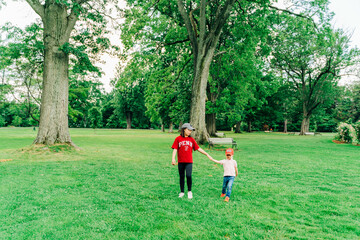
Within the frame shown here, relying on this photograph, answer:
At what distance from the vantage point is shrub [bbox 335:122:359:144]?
71.3 ft

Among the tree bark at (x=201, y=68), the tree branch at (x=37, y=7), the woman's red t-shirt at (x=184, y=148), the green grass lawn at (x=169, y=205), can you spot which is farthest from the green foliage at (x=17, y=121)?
the woman's red t-shirt at (x=184, y=148)

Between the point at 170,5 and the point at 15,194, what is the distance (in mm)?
17966

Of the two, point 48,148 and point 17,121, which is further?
point 17,121

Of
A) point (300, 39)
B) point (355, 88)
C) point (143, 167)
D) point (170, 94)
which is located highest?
point (300, 39)

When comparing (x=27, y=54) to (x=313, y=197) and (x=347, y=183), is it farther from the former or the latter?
(x=347, y=183)

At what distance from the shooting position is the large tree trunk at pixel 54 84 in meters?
12.5

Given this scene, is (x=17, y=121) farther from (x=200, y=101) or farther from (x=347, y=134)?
(x=347, y=134)

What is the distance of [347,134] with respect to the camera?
23.1 metres

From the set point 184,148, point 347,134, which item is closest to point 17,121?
point 347,134

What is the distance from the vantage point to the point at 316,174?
831 cm

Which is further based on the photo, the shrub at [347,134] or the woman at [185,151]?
the shrub at [347,134]

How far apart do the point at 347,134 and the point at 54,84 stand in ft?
84.9

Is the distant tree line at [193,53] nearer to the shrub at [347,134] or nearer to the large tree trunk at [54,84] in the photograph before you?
the large tree trunk at [54,84]

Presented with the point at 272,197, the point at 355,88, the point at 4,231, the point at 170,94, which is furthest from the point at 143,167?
the point at 355,88
